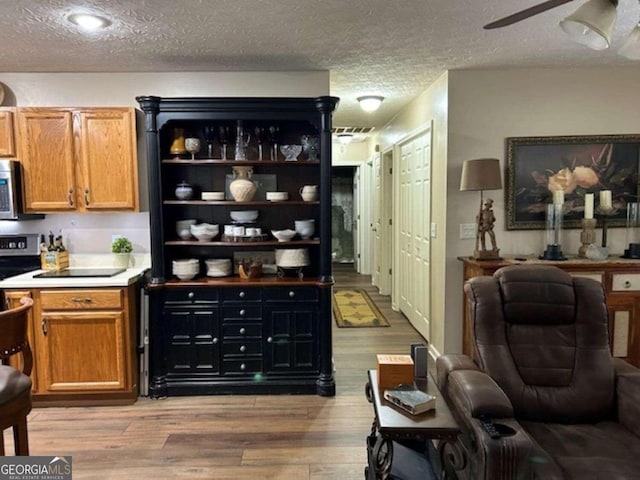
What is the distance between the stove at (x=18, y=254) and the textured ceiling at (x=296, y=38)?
129 centimetres

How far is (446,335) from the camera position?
12.6 ft

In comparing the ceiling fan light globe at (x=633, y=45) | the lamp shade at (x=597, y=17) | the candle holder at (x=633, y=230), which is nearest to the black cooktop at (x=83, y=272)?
the lamp shade at (x=597, y=17)

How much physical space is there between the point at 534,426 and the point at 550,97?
108 inches

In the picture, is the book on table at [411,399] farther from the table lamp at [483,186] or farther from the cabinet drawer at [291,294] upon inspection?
the table lamp at [483,186]

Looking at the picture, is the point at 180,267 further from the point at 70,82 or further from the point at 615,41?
the point at 615,41

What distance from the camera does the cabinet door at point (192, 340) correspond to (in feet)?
10.9

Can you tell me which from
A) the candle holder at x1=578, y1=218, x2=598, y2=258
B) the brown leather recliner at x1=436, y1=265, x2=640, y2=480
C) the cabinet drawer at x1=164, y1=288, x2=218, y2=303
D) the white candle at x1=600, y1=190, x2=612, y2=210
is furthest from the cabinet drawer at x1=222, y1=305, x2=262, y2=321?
the white candle at x1=600, y1=190, x2=612, y2=210

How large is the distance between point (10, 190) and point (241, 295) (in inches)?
71.9

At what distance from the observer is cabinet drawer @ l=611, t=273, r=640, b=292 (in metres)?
3.27

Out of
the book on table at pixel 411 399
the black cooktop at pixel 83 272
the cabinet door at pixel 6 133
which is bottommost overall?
the book on table at pixel 411 399

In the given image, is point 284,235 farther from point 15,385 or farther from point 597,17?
point 597,17

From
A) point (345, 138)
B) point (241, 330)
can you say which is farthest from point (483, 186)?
point (345, 138)

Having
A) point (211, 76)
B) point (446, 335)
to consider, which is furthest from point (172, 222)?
point (446, 335)

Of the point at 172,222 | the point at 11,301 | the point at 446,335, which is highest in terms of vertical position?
the point at 172,222
